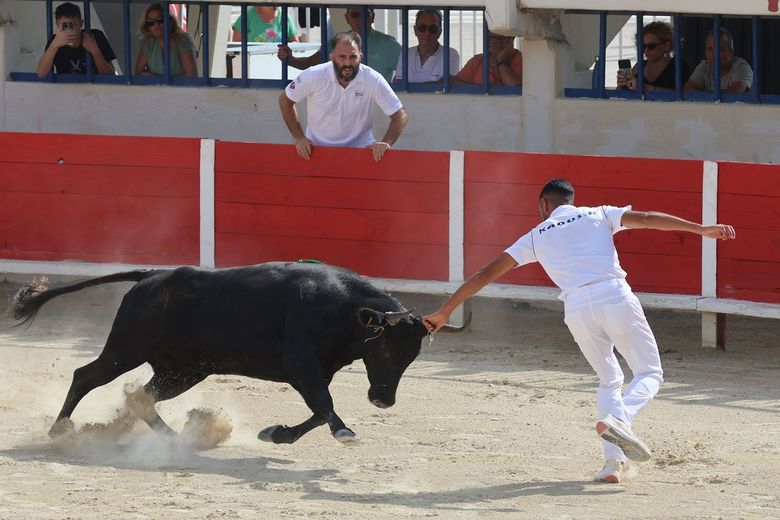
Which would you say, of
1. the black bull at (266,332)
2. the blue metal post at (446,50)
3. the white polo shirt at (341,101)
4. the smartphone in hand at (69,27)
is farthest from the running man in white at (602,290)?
the smartphone in hand at (69,27)

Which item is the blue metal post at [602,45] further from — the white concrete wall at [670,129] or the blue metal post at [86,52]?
the blue metal post at [86,52]

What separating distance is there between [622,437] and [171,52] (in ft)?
22.7

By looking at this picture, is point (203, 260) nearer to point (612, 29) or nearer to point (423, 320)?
point (612, 29)

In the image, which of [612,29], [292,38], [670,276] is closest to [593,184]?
[670,276]

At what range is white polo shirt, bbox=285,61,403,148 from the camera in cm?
974

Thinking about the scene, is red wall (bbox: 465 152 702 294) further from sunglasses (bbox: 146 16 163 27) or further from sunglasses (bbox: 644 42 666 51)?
sunglasses (bbox: 146 16 163 27)

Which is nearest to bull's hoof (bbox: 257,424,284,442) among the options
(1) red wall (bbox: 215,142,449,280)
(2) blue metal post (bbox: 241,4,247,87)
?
(1) red wall (bbox: 215,142,449,280)

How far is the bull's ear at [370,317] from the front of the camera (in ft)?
21.8

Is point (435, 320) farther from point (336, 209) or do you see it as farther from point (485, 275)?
point (336, 209)

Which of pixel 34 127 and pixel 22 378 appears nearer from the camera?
pixel 22 378

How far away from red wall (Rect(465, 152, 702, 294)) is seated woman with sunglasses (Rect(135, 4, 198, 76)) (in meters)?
3.14

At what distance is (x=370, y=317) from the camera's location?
666cm

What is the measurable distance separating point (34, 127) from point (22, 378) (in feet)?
14.0

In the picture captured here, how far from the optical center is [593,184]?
380 inches
